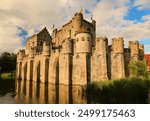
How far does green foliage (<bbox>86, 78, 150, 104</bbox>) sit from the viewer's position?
14.3 metres

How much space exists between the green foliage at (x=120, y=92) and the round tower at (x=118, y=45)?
39.7 ft

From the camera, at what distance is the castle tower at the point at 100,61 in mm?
28172

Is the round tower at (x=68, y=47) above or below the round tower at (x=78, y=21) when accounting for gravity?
below

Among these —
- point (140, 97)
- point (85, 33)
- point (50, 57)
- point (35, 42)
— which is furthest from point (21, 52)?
point (140, 97)

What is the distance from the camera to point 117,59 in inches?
1134

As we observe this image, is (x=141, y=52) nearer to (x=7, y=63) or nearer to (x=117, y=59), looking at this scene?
(x=117, y=59)

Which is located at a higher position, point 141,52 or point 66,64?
point 141,52

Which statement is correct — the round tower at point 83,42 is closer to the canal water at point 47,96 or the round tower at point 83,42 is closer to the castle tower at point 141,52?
the canal water at point 47,96

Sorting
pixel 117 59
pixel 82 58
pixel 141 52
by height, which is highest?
pixel 141 52

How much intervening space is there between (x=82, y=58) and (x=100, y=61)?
2769 mm

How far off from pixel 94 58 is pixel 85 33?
4043 mm

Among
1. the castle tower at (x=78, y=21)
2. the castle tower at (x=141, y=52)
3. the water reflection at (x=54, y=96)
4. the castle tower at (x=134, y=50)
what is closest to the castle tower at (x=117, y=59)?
the castle tower at (x=134, y=50)

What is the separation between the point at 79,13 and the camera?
1535 inches

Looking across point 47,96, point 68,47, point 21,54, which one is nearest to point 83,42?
point 68,47
